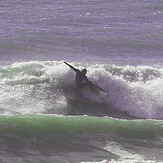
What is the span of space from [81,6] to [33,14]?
14.7 feet

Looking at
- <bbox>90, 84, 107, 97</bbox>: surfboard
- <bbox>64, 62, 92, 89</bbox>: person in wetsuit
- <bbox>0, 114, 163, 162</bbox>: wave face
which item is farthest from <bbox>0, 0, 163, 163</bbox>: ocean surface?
<bbox>64, 62, 92, 89</bbox>: person in wetsuit

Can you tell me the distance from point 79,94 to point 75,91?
212 millimetres

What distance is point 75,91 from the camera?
14.4 metres

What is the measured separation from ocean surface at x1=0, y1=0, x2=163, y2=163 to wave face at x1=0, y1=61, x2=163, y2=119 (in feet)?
0.11

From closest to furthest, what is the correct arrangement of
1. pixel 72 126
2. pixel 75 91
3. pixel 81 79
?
pixel 72 126, pixel 81 79, pixel 75 91

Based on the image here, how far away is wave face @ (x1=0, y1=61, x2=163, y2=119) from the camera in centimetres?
1312

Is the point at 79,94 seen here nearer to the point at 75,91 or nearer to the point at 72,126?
the point at 75,91

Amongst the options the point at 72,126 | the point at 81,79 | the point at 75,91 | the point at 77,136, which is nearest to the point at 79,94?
the point at 75,91

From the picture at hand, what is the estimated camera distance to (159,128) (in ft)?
38.1

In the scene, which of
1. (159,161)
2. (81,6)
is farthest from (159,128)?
(81,6)

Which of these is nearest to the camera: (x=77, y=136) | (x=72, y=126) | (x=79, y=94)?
(x=77, y=136)

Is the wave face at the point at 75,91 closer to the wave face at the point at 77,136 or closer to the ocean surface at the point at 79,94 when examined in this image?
the ocean surface at the point at 79,94

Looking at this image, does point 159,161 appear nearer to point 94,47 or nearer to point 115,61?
point 115,61

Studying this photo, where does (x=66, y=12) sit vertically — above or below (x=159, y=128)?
above
